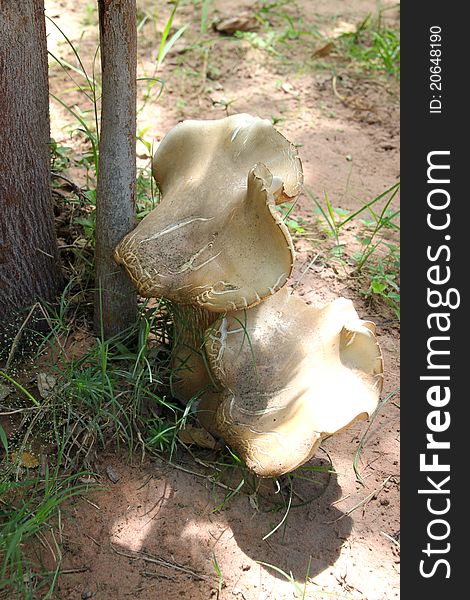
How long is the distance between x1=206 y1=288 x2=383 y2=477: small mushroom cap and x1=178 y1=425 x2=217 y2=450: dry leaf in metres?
0.24

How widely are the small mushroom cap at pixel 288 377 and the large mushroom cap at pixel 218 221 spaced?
216mm

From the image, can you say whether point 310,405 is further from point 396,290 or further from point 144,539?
point 396,290

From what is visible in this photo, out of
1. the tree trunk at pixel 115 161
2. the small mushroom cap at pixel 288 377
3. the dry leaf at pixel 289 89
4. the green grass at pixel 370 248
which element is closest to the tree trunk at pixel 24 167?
the tree trunk at pixel 115 161

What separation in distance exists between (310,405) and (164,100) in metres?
3.27

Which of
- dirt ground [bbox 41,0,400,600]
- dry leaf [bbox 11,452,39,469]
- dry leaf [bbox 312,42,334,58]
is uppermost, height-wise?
dry leaf [bbox 312,42,334,58]

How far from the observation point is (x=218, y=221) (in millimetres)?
2885

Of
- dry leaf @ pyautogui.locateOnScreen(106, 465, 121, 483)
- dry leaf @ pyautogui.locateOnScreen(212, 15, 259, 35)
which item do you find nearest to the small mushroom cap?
dry leaf @ pyautogui.locateOnScreen(106, 465, 121, 483)

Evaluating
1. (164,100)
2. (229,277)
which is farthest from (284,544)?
(164,100)

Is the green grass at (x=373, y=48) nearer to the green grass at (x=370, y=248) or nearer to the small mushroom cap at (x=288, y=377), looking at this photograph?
the green grass at (x=370, y=248)

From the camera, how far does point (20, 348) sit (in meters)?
3.35

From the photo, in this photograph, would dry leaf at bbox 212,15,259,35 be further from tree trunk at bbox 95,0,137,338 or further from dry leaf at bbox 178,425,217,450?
dry leaf at bbox 178,425,217,450

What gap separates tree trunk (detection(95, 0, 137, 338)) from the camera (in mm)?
2908

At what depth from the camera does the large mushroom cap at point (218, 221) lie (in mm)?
2746

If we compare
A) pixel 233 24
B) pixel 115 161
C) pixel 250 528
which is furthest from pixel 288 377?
pixel 233 24
